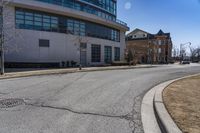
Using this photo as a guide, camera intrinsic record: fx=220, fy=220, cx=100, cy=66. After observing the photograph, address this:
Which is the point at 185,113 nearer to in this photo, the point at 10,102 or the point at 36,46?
the point at 10,102

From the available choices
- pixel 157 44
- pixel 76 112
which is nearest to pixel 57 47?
pixel 76 112

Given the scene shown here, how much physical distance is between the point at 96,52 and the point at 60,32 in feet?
33.0

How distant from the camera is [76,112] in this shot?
6.96 m

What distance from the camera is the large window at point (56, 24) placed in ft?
113

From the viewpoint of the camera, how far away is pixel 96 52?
153 feet

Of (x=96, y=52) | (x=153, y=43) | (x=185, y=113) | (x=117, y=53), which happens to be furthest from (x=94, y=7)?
(x=153, y=43)

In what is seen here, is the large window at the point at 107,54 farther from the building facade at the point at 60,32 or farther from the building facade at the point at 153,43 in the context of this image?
the building facade at the point at 153,43

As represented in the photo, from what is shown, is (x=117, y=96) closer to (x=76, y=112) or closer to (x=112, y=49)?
(x=76, y=112)

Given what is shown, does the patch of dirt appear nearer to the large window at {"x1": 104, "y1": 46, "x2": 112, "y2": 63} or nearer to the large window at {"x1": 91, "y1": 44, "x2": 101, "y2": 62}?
the large window at {"x1": 91, "y1": 44, "x2": 101, "y2": 62}

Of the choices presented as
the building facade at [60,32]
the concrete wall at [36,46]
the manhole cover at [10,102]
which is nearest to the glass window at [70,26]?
the building facade at [60,32]

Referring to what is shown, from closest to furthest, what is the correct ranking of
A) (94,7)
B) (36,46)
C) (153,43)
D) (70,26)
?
(36,46)
(70,26)
(94,7)
(153,43)

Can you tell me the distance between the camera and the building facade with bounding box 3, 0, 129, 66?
33625mm

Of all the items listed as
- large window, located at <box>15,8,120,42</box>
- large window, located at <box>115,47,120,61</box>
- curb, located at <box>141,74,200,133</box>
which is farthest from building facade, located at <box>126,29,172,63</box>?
curb, located at <box>141,74,200,133</box>

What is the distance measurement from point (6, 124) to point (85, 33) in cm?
3932
